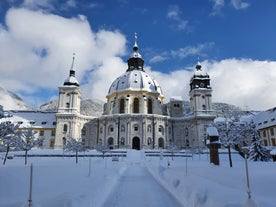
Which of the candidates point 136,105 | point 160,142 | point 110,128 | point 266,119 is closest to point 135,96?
point 136,105

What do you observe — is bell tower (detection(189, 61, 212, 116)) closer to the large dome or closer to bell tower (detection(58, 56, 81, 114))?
the large dome

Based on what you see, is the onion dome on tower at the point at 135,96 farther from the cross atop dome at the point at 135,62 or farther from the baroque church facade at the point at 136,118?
the cross atop dome at the point at 135,62

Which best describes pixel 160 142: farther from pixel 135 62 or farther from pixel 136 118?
pixel 135 62

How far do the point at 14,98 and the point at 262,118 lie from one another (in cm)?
16155

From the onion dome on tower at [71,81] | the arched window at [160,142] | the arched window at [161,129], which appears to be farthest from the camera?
the onion dome on tower at [71,81]

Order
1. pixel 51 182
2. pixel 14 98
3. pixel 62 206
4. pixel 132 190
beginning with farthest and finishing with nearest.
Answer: pixel 14 98, pixel 132 190, pixel 51 182, pixel 62 206

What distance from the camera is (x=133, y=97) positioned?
220 ft

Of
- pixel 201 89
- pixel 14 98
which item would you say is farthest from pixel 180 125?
pixel 14 98

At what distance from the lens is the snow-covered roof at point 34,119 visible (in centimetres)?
6875

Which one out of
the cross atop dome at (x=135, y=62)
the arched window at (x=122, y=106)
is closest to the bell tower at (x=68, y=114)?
the arched window at (x=122, y=106)

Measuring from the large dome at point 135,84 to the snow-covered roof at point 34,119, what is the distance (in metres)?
20.3

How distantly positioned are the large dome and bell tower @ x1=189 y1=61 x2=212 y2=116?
10703 mm

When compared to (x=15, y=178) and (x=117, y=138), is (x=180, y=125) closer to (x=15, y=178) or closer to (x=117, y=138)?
(x=117, y=138)

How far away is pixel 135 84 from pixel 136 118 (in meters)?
11.8
